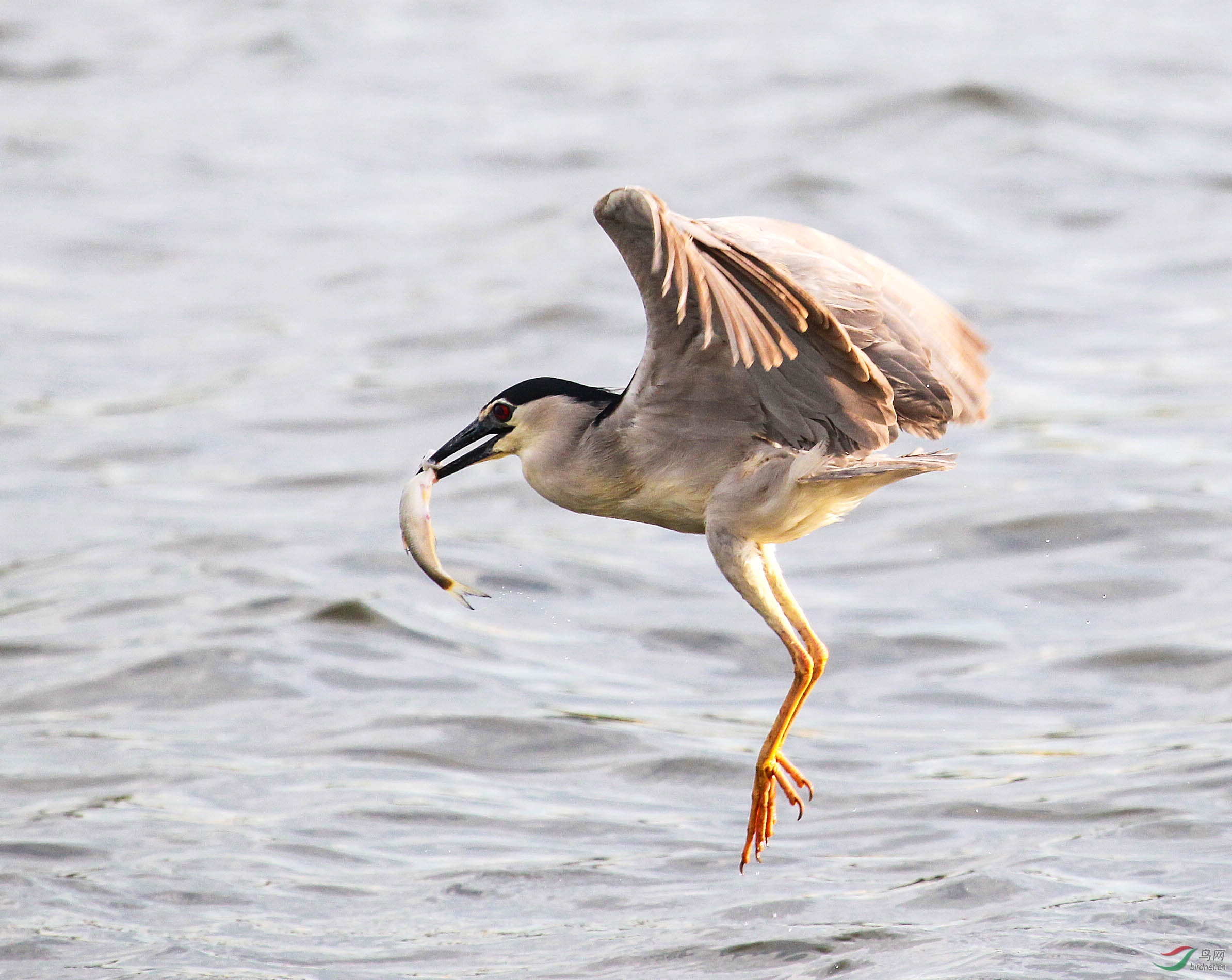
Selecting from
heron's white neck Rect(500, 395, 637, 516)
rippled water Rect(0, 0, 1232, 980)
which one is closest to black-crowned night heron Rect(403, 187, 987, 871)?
heron's white neck Rect(500, 395, 637, 516)

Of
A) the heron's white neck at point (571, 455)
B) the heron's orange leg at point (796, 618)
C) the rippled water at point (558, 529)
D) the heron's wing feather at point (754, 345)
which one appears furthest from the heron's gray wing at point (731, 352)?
the rippled water at point (558, 529)

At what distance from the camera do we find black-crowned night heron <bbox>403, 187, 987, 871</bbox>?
589 cm

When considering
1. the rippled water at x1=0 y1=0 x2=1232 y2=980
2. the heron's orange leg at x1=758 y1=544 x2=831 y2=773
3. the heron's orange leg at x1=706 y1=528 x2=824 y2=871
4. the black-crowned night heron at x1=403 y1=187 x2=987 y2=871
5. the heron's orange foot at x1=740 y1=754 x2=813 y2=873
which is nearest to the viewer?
the black-crowned night heron at x1=403 y1=187 x2=987 y2=871

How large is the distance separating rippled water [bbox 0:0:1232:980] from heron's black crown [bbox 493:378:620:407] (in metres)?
2.47

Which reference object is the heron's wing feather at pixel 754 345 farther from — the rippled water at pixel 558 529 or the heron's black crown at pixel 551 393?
the rippled water at pixel 558 529

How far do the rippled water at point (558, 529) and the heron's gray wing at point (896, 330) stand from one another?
2204mm

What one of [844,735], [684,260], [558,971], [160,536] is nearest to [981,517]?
[844,735]

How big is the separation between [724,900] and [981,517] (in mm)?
5984

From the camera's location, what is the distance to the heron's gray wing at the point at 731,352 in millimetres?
5195

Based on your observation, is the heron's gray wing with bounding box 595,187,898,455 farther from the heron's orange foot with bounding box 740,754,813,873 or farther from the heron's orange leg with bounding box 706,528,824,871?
the heron's orange foot with bounding box 740,754,813,873

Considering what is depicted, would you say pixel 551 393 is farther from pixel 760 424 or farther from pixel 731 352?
pixel 731 352

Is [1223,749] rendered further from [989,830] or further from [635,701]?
[635,701]

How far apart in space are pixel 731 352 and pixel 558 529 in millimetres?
8261

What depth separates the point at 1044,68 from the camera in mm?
23016
